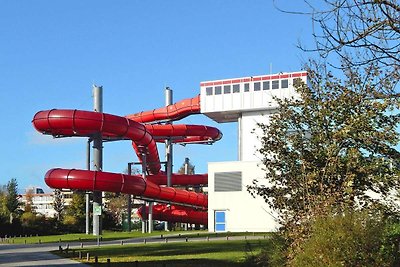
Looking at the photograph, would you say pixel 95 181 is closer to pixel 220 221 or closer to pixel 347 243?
pixel 220 221

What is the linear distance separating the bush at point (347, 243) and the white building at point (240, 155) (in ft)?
135

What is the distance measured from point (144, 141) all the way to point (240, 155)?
10478 mm

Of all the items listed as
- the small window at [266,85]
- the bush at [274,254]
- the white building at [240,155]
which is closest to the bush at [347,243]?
the bush at [274,254]

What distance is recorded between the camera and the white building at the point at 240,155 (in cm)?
5391

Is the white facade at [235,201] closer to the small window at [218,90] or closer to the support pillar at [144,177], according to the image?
the support pillar at [144,177]

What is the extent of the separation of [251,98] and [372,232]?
153 ft

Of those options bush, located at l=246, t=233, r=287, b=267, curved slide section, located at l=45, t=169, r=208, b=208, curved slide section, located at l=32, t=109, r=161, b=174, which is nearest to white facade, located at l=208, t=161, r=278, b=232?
curved slide section, located at l=45, t=169, r=208, b=208

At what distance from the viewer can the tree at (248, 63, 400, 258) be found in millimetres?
13430

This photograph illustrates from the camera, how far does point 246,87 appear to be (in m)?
57.6

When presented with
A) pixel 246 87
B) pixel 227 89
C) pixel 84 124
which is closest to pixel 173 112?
pixel 227 89

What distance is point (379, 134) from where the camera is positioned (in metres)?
13.9

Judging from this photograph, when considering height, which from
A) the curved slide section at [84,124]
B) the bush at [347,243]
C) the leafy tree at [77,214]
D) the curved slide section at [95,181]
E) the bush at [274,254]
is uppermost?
the curved slide section at [84,124]

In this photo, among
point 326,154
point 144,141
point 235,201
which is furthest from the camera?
point 235,201

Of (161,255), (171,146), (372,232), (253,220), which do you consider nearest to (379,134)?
(372,232)
